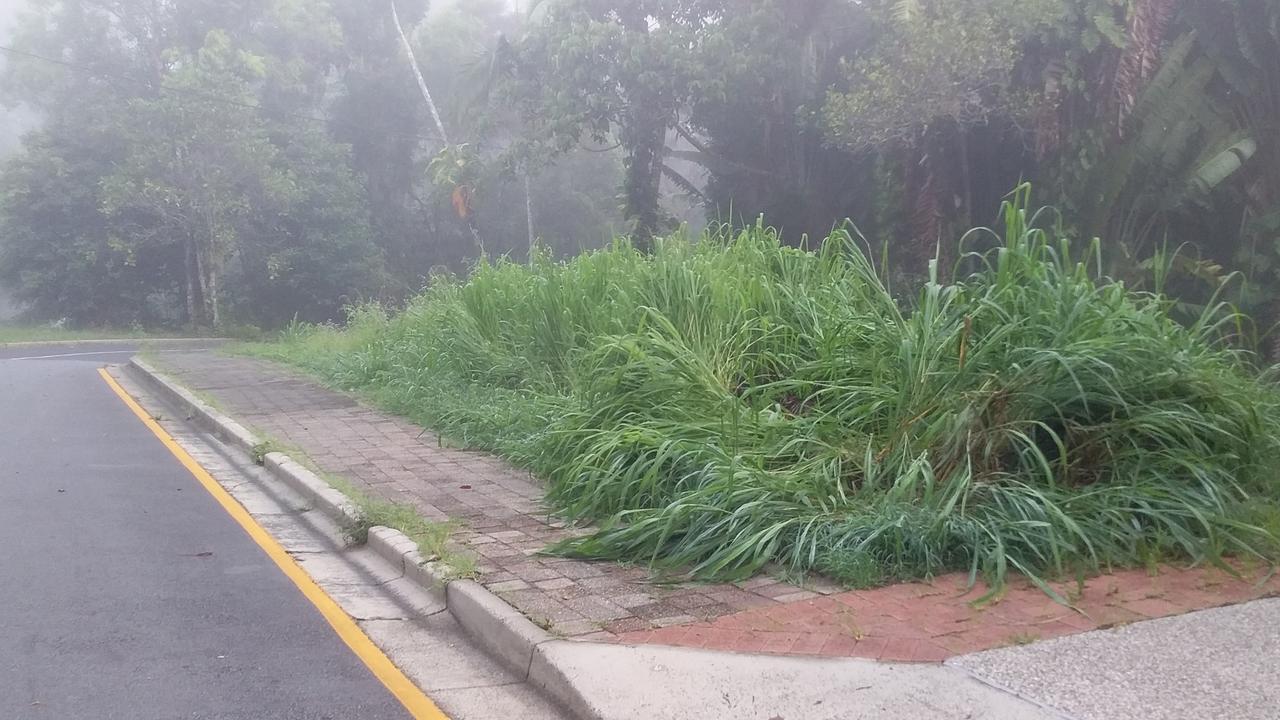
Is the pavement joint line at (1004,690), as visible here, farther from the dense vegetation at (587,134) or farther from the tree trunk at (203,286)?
the tree trunk at (203,286)

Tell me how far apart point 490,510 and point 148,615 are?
2.35 meters

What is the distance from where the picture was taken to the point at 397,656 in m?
5.24

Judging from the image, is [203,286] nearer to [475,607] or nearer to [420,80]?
[420,80]

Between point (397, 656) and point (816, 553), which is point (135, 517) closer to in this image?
point (397, 656)

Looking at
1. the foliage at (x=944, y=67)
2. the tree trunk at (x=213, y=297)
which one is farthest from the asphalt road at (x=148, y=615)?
the tree trunk at (x=213, y=297)

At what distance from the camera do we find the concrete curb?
4668 mm

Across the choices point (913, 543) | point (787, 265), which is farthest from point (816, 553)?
point (787, 265)

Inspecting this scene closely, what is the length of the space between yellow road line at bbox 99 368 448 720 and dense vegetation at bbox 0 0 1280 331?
7.90 meters

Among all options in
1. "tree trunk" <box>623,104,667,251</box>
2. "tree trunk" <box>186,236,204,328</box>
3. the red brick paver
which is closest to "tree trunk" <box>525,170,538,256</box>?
"tree trunk" <box>186,236,204,328</box>

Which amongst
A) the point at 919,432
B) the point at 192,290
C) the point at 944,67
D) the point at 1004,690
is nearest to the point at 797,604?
the point at 1004,690

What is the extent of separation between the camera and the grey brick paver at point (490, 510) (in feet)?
17.6

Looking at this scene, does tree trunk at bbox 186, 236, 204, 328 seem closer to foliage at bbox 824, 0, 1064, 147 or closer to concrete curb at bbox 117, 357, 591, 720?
foliage at bbox 824, 0, 1064, 147

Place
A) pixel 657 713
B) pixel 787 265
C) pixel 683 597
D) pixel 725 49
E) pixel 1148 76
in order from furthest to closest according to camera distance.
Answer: pixel 725 49 < pixel 1148 76 < pixel 787 265 < pixel 683 597 < pixel 657 713

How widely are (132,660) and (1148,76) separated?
13499 millimetres
